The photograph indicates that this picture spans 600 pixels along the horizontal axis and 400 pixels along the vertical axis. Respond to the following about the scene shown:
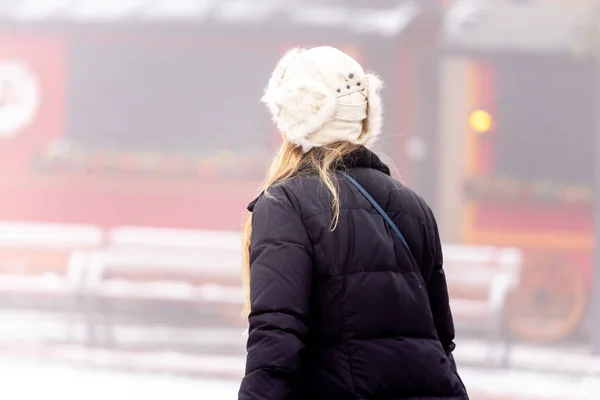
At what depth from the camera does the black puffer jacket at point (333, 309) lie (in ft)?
4.27

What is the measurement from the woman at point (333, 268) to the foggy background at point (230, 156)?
3806mm

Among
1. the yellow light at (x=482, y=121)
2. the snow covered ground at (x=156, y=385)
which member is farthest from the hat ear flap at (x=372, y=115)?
the yellow light at (x=482, y=121)

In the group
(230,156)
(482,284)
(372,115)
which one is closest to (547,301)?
(482,284)

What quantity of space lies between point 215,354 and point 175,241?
2.23ft

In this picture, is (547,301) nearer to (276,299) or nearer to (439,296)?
(439,296)

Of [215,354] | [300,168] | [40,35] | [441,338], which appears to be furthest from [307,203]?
[40,35]

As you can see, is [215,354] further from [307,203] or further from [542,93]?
[307,203]

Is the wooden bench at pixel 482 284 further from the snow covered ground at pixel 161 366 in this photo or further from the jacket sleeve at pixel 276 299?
the jacket sleeve at pixel 276 299

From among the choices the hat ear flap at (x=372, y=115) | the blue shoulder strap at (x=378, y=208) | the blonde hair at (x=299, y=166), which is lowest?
the blue shoulder strap at (x=378, y=208)

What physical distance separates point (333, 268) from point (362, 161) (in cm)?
22

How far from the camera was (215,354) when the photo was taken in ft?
16.9

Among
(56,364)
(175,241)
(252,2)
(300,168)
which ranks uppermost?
(252,2)

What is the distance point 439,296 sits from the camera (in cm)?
155

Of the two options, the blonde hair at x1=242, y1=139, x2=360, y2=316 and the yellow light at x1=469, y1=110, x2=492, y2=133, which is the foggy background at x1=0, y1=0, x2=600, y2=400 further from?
the blonde hair at x1=242, y1=139, x2=360, y2=316
